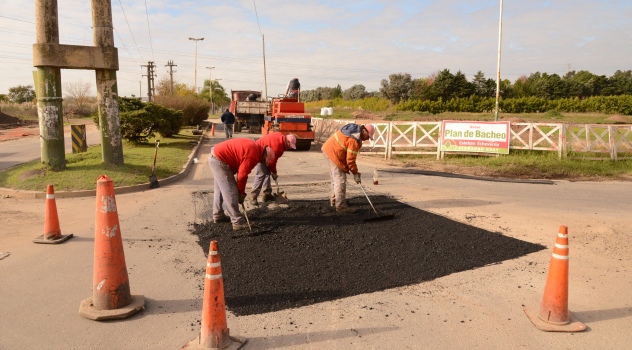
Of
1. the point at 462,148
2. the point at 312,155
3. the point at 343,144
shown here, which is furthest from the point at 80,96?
the point at 343,144

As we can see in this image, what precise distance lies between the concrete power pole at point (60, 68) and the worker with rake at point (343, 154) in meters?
6.16

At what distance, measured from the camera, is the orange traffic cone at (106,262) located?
400 centimetres

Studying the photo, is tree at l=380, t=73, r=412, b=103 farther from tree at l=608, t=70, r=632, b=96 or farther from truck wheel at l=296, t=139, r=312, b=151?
truck wheel at l=296, t=139, r=312, b=151

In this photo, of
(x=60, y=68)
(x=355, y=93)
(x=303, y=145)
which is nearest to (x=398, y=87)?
(x=355, y=93)

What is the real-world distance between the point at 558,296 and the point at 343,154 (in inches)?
171

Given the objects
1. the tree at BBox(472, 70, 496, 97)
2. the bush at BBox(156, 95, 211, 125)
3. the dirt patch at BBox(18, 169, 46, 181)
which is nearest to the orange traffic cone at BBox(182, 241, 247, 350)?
the dirt patch at BBox(18, 169, 46, 181)

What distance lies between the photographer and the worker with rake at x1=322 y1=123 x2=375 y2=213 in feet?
24.5

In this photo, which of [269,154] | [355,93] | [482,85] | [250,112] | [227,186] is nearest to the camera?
[227,186]

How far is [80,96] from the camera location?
62219 mm

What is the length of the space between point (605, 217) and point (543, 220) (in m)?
1.20

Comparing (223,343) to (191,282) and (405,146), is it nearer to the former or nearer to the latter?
(191,282)

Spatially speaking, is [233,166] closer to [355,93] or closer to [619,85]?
[619,85]

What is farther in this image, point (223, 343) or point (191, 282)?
point (191, 282)

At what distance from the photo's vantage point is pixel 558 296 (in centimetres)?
385
